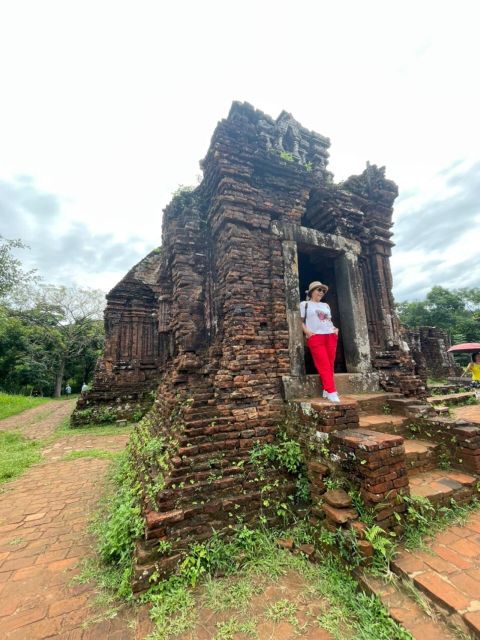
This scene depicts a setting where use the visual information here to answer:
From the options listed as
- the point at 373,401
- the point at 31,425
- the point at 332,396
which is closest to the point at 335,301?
the point at 373,401

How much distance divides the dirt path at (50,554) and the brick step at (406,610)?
5.84ft

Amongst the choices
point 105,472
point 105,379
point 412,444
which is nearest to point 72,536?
point 105,472

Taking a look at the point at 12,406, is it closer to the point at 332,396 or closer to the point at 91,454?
the point at 91,454

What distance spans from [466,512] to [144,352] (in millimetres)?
10050

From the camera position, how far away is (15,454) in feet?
22.2

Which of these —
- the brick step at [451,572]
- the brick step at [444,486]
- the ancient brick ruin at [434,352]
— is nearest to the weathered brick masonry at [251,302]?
the brick step at [451,572]

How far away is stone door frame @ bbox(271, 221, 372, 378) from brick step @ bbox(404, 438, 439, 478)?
140cm

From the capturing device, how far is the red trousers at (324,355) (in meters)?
3.94

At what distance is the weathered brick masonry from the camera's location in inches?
123

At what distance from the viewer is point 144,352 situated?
11023 mm

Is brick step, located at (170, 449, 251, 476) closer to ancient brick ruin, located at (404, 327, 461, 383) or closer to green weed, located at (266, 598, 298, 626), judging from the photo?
green weed, located at (266, 598, 298, 626)

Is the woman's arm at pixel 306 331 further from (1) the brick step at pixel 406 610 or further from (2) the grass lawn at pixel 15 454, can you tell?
(2) the grass lawn at pixel 15 454

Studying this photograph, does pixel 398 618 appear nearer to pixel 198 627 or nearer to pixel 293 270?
pixel 198 627

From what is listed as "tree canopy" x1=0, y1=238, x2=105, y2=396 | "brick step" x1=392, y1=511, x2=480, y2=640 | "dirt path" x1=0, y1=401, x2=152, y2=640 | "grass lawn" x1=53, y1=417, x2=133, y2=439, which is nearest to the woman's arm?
"brick step" x1=392, y1=511, x2=480, y2=640
